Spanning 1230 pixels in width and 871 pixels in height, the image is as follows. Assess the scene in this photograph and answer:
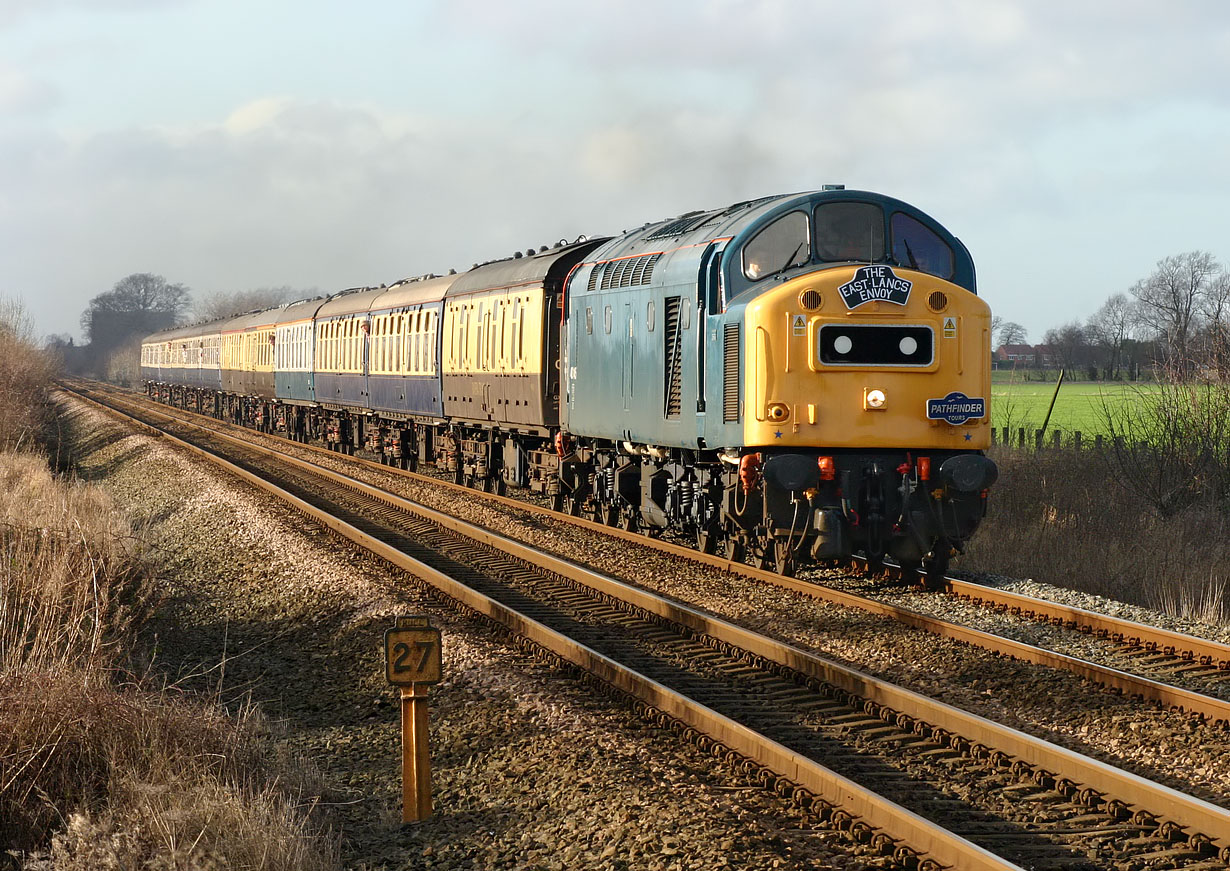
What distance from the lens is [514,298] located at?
19.5 meters

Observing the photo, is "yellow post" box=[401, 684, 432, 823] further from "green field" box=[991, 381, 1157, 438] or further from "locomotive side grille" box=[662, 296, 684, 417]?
"green field" box=[991, 381, 1157, 438]

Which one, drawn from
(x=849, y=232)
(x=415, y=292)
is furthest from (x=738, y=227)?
(x=415, y=292)

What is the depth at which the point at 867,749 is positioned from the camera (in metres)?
7.01

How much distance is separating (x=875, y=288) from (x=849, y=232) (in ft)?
2.45

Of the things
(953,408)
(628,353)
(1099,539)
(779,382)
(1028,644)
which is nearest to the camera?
(1028,644)

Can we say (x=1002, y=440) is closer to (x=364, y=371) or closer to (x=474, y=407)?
(x=474, y=407)

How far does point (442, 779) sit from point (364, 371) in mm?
24034

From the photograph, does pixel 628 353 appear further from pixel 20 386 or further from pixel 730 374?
pixel 20 386

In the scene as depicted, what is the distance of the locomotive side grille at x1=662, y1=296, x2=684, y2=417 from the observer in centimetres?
1286

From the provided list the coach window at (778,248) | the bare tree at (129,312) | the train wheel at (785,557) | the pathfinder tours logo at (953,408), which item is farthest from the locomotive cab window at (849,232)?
the bare tree at (129,312)

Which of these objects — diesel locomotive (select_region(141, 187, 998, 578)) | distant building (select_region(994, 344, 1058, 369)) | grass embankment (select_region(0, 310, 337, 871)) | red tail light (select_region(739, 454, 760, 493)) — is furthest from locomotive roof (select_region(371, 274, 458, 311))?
distant building (select_region(994, 344, 1058, 369))

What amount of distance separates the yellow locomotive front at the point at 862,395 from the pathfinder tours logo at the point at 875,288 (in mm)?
13

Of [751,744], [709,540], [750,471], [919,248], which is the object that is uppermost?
[919,248]

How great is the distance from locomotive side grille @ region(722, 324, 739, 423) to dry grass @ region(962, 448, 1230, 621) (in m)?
4.04
